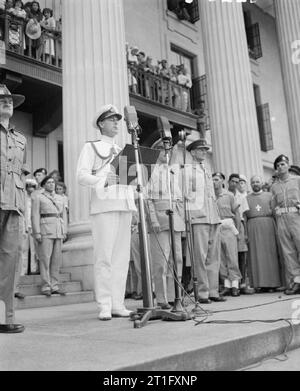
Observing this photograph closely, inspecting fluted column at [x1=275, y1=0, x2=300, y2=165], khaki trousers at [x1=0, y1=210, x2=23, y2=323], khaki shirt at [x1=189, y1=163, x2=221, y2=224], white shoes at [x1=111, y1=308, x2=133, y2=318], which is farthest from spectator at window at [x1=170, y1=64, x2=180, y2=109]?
khaki trousers at [x1=0, y1=210, x2=23, y2=323]

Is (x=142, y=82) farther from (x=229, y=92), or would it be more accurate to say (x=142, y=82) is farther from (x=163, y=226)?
(x=163, y=226)

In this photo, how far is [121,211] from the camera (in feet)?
15.4

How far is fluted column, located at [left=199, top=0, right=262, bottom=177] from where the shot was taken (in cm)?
1091

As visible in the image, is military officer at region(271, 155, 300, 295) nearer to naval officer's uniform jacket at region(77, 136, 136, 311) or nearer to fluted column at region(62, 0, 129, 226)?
fluted column at region(62, 0, 129, 226)

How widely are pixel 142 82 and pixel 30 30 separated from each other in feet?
13.2

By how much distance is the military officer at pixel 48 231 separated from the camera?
23.7 ft

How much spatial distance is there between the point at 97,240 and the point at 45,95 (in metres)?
8.39

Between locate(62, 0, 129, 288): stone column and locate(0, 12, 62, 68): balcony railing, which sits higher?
locate(0, 12, 62, 68): balcony railing

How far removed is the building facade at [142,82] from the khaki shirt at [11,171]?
408cm

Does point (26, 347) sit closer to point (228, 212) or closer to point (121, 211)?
point (121, 211)

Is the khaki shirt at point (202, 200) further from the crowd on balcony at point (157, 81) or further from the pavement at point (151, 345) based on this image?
the crowd on balcony at point (157, 81)

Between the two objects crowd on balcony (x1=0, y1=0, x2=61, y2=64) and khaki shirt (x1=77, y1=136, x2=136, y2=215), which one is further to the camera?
crowd on balcony (x1=0, y1=0, x2=61, y2=64)

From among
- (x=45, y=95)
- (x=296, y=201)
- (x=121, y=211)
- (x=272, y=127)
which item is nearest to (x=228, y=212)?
(x=296, y=201)

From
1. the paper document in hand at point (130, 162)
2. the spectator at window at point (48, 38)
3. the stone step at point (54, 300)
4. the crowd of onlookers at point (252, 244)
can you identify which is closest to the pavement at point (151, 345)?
the paper document in hand at point (130, 162)
